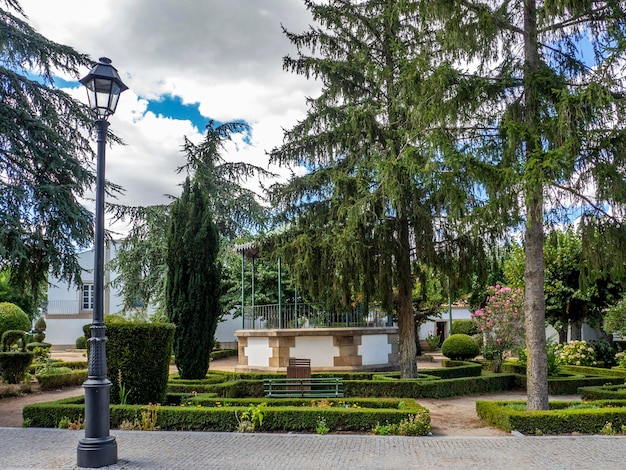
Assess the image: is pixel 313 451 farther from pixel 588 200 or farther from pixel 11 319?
pixel 11 319

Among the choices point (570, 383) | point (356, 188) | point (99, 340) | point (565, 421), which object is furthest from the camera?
point (570, 383)

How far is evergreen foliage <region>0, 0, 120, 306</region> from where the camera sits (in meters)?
12.8

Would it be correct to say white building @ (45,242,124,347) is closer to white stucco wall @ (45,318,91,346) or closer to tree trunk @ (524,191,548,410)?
white stucco wall @ (45,318,91,346)

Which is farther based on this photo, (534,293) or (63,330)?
(63,330)

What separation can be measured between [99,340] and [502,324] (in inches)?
580

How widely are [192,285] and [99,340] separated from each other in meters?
7.48

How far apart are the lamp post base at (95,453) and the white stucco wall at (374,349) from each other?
11934 millimetres

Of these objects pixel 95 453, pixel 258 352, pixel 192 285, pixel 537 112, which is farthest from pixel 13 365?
pixel 537 112

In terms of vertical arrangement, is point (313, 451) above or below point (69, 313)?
below

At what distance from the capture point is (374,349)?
18500mm

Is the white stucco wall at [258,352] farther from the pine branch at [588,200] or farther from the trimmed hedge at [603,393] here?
the pine branch at [588,200]

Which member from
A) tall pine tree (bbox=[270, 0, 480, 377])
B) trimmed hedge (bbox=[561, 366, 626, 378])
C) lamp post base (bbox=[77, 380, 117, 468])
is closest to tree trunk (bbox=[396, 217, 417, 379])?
tall pine tree (bbox=[270, 0, 480, 377])

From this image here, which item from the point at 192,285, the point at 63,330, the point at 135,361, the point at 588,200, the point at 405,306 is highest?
the point at 588,200

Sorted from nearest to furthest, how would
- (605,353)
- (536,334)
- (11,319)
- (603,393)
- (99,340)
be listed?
(99,340) → (536,334) → (603,393) → (605,353) → (11,319)
